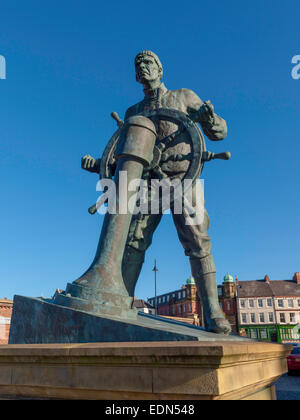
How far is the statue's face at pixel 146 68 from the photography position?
4477mm

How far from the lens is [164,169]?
13.9ft

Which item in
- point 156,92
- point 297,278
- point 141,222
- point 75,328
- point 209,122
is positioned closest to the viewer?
point 75,328

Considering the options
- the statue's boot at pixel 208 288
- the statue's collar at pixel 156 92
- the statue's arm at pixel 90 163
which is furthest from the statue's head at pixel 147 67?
the statue's boot at pixel 208 288

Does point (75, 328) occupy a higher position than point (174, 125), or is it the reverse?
point (174, 125)

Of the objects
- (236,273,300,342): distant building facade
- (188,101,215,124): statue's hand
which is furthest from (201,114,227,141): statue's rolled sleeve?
(236,273,300,342): distant building facade

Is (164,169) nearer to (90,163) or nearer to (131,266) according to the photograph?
(90,163)

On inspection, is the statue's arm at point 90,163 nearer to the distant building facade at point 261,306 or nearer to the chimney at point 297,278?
the distant building facade at point 261,306

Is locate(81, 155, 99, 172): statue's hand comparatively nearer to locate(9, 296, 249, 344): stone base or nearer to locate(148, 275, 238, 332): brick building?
locate(9, 296, 249, 344): stone base

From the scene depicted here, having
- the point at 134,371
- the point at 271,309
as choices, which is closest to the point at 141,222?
the point at 134,371
